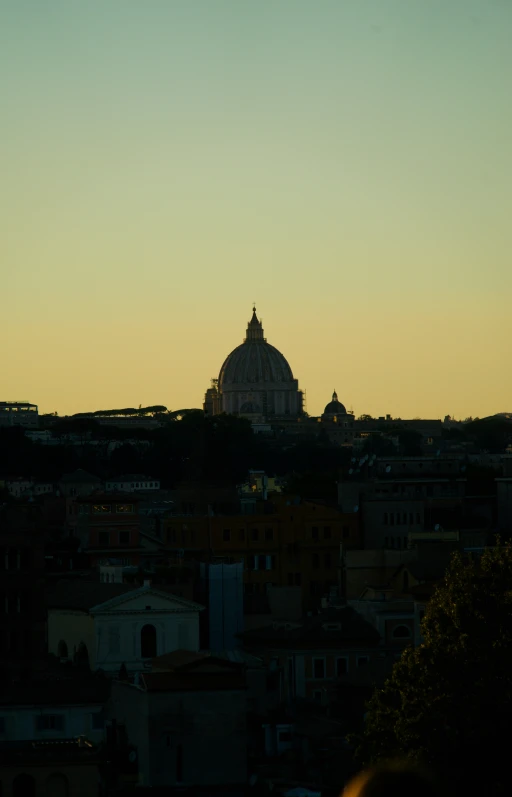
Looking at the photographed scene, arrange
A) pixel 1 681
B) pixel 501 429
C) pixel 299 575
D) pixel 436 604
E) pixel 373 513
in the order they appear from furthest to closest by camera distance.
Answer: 1. pixel 501 429
2. pixel 373 513
3. pixel 299 575
4. pixel 1 681
5. pixel 436 604

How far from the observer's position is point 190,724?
25359 millimetres

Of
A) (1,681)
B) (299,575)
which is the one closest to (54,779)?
(1,681)

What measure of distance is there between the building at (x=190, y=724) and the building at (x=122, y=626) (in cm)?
804

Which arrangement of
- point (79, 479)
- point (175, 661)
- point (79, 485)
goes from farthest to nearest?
point (79, 479) → point (79, 485) → point (175, 661)

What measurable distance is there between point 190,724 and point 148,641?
10462 mm

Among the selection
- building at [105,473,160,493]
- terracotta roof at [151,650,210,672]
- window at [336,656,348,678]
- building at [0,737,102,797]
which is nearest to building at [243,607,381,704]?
window at [336,656,348,678]

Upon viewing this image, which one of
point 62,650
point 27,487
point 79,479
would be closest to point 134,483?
point 27,487

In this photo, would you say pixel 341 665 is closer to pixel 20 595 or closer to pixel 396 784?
pixel 20 595

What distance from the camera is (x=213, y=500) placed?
61500mm

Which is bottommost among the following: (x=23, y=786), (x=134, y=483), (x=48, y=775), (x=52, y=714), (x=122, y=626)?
(x=23, y=786)

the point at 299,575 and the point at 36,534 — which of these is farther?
the point at 299,575

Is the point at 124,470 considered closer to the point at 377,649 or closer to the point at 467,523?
the point at 467,523

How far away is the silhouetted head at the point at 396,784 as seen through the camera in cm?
405

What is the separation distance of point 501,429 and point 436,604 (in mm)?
135603
